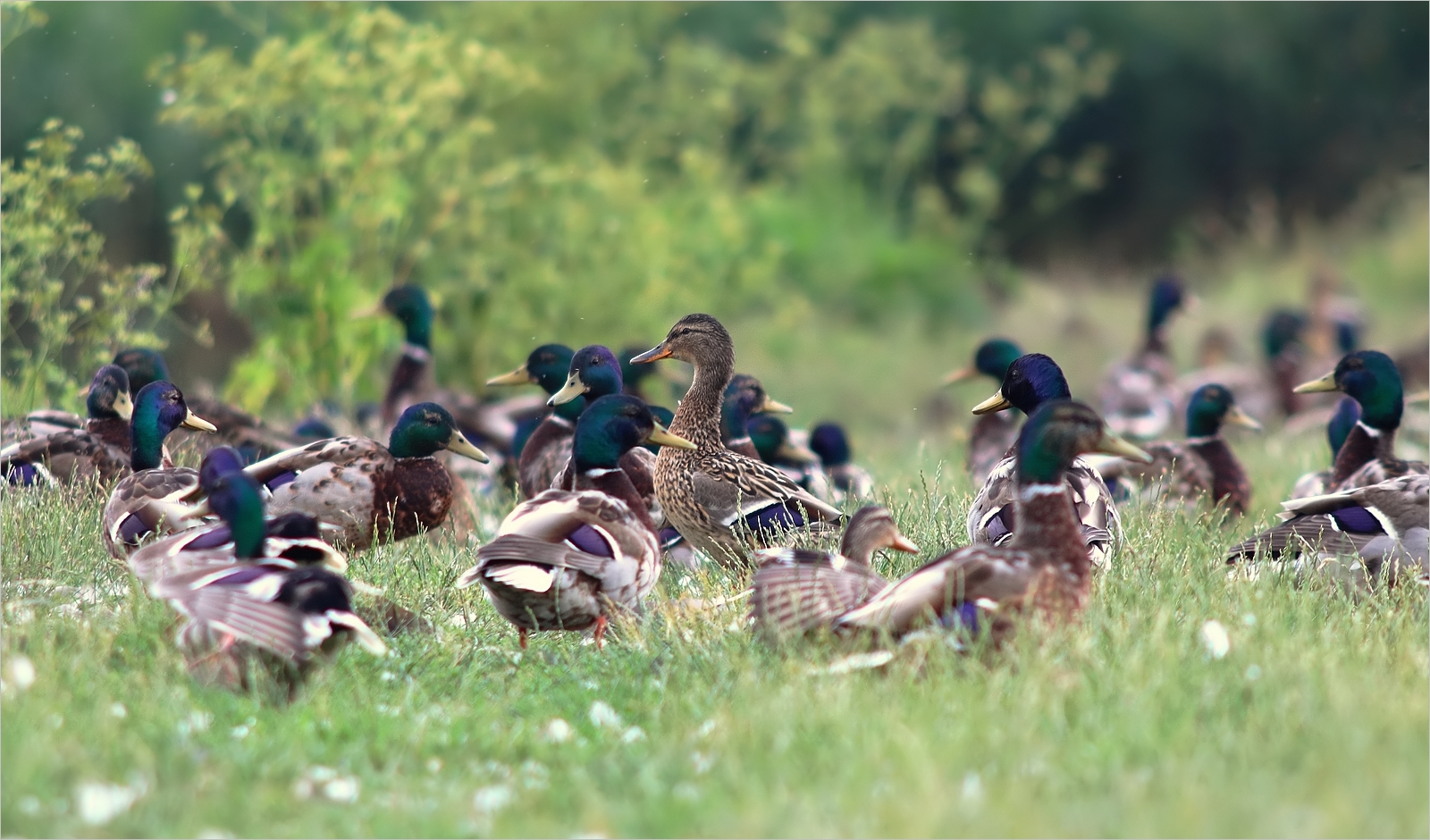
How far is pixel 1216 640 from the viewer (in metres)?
4.43

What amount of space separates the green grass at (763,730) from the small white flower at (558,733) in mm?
36

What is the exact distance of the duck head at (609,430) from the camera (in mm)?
5734

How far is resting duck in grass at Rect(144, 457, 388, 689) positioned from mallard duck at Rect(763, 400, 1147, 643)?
125 centimetres

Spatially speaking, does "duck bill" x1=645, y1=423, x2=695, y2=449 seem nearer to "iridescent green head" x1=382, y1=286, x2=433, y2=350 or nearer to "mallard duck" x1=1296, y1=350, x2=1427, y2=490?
"mallard duck" x1=1296, y1=350, x2=1427, y2=490

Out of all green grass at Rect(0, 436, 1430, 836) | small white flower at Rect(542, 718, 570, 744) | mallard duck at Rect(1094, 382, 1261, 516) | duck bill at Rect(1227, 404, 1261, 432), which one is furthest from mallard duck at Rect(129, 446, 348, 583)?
duck bill at Rect(1227, 404, 1261, 432)

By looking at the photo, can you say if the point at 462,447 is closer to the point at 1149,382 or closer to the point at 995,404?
the point at 995,404

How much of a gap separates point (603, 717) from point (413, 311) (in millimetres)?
6343

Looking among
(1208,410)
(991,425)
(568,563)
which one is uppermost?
(1208,410)

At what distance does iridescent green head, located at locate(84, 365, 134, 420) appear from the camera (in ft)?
22.3

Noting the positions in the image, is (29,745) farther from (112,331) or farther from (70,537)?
(112,331)

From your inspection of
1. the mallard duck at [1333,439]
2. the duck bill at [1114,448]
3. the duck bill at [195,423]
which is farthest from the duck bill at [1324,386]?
the duck bill at [195,423]

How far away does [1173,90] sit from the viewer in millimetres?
19797

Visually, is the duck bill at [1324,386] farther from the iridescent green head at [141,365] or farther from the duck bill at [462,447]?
the iridescent green head at [141,365]

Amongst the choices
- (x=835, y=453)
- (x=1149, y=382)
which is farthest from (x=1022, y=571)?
(x=1149, y=382)
